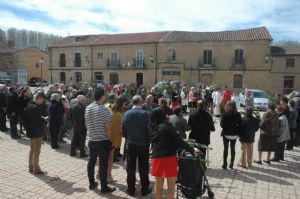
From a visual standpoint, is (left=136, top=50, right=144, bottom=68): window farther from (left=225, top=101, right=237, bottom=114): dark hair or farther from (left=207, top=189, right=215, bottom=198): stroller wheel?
(left=207, top=189, right=215, bottom=198): stroller wheel

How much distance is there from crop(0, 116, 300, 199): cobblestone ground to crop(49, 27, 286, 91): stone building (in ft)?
86.9

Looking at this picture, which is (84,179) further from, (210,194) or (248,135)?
(248,135)

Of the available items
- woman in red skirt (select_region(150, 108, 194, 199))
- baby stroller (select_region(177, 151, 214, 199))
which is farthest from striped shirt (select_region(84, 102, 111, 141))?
baby stroller (select_region(177, 151, 214, 199))

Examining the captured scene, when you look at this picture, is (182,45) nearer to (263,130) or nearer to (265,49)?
(265,49)

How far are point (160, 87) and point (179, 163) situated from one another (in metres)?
12.7

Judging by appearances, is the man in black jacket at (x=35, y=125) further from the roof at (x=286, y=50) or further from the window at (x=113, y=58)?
the roof at (x=286, y=50)

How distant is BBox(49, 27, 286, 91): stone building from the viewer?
3394 cm

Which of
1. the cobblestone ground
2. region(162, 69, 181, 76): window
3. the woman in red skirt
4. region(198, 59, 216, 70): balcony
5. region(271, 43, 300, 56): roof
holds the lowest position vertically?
the cobblestone ground

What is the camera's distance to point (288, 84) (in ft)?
120

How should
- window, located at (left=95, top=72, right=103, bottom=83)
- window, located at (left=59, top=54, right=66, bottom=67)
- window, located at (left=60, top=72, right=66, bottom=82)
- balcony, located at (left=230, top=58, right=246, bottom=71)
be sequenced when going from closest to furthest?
1. balcony, located at (left=230, top=58, right=246, bottom=71)
2. window, located at (left=95, top=72, right=103, bottom=83)
3. window, located at (left=59, top=54, right=66, bottom=67)
4. window, located at (left=60, top=72, right=66, bottom=82)

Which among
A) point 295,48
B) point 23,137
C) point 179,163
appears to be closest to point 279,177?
point 179,163

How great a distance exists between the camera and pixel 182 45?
36.4 meters

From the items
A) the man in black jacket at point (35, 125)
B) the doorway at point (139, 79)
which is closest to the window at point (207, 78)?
the doorway at point (139, 79)

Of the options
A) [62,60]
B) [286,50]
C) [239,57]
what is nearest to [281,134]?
[239,57]
